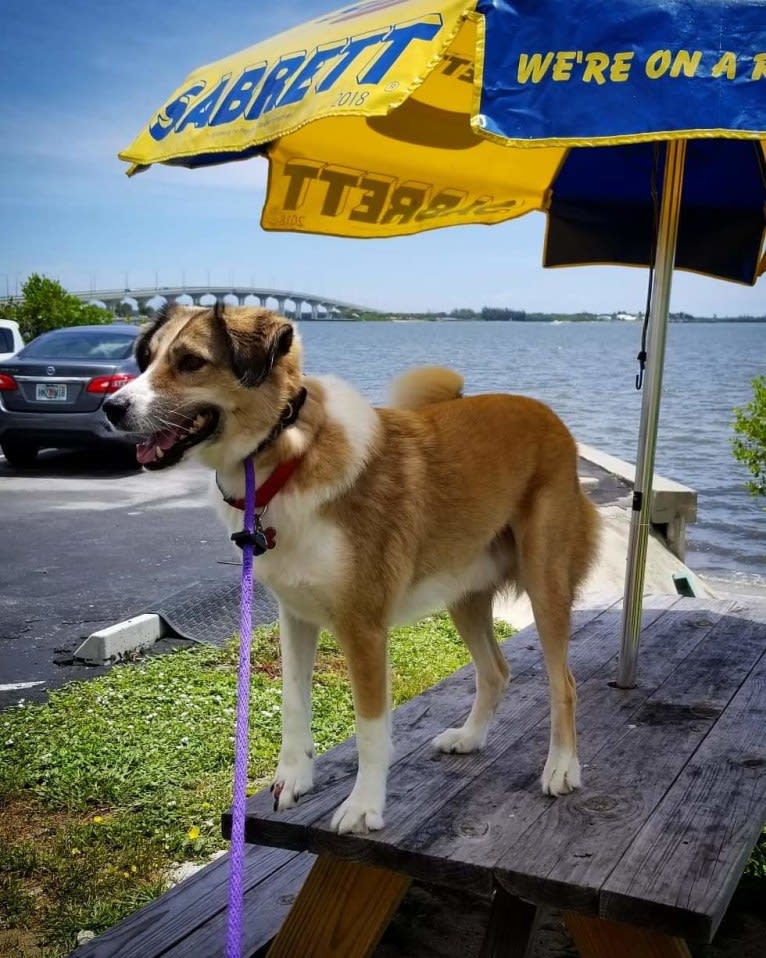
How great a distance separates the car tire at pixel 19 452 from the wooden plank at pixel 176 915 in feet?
38.0

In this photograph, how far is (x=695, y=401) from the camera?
120 ft

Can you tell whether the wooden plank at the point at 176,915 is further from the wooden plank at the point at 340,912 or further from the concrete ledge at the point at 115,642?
the concrete ledge at the point at 115,642

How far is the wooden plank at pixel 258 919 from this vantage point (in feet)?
10.1

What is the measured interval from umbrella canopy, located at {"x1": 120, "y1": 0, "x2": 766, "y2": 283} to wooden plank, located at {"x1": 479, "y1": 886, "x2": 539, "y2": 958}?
2114 mm

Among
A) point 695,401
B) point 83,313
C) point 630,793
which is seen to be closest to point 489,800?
point 630,793

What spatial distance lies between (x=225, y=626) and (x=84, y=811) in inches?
107

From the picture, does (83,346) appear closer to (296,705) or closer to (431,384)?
(431,384)

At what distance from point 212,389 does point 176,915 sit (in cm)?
171

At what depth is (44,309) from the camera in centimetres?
2828

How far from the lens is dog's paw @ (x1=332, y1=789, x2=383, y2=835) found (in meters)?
2.79

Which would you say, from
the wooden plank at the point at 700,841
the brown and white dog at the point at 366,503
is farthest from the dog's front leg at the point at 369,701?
the wooden plank at the point at 700,841

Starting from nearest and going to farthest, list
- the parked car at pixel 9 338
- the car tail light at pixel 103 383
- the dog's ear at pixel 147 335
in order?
the dog's ear at pixel 147 335 < the car tail light at pixel 103 383 < the parked car at pixel 9 338

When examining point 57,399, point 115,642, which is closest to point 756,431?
point 115,642

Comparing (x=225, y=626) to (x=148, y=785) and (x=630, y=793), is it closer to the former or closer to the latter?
(x=148, y=785)
